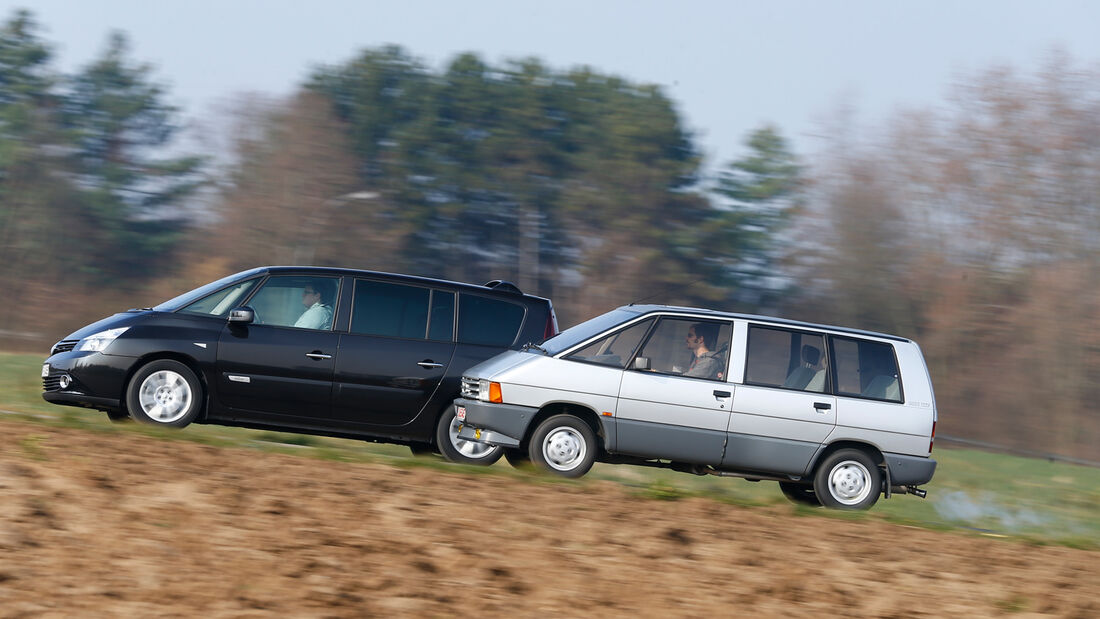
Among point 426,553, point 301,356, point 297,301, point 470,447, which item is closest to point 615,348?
point 470,447

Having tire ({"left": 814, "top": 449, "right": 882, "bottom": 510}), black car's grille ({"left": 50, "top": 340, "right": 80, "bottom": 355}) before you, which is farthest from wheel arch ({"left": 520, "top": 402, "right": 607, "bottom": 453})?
black car's grille ({"left": 50, "top": 340, "right": 80, "bottom": 355})

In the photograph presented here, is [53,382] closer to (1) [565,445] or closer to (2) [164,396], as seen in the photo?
(2) [164,396]

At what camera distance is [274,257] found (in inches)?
1876

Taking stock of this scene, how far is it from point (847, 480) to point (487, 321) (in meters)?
3.86

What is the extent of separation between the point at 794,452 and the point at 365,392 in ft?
13.5

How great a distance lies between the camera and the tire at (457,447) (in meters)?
11.8

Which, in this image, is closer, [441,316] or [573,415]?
[573,415]

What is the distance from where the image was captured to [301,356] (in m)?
11.6

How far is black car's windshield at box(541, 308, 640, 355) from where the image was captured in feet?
37.2

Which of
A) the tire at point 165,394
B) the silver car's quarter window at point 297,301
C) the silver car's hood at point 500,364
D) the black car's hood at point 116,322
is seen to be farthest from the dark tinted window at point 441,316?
the black car's hood at point 116,322

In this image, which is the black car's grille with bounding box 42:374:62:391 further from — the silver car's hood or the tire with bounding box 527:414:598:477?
the tire with bounding box 527:414:598:477

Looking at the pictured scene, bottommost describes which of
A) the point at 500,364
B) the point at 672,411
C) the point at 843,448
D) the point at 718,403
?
the point at 843,448

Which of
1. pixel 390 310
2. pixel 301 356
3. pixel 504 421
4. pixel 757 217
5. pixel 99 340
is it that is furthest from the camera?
pixel 757 217

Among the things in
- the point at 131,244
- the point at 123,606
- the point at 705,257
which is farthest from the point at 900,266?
the point at 123,606
